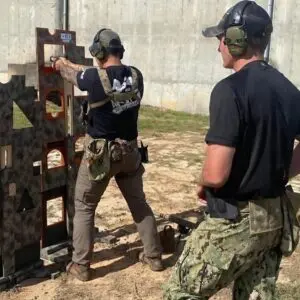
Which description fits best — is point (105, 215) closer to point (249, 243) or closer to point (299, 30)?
point (249, 243)

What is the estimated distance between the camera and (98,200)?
4.33 metres

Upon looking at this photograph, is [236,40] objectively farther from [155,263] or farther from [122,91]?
[155,263]

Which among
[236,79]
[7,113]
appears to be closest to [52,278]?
[7,113]

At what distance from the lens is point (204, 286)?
105 inches

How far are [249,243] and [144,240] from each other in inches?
77.7

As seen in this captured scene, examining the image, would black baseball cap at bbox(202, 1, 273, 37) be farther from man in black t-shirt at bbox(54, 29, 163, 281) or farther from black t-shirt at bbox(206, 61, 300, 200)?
man in black t-shirt at bbox(54, 29, 163, 281)

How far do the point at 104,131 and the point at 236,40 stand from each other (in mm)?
1814

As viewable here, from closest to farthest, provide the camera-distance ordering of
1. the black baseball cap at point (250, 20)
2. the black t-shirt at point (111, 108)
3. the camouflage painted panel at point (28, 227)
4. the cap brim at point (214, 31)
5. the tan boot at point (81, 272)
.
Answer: the black baseball cap at point (250, 20) → the cap brim at point (214, 31) → the black t-shirt at point (111, 108) → the camouflage painted panel at point (28, 227) → the tan boot at point (81, 272)

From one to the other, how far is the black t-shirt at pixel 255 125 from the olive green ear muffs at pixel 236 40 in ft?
0.27

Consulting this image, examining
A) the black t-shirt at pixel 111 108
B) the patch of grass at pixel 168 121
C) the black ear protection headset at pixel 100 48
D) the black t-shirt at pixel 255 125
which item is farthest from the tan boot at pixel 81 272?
the patch of grass at pixel 168 121

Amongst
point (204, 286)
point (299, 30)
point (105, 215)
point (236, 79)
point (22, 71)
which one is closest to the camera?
point (236, 79)

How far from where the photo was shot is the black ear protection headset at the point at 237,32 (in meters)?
2.53

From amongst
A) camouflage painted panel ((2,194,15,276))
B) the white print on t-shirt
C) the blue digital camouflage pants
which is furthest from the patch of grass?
the blue digital camouflage pants

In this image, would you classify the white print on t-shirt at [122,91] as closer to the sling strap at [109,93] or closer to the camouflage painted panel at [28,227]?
the sling strap at [109,93]
